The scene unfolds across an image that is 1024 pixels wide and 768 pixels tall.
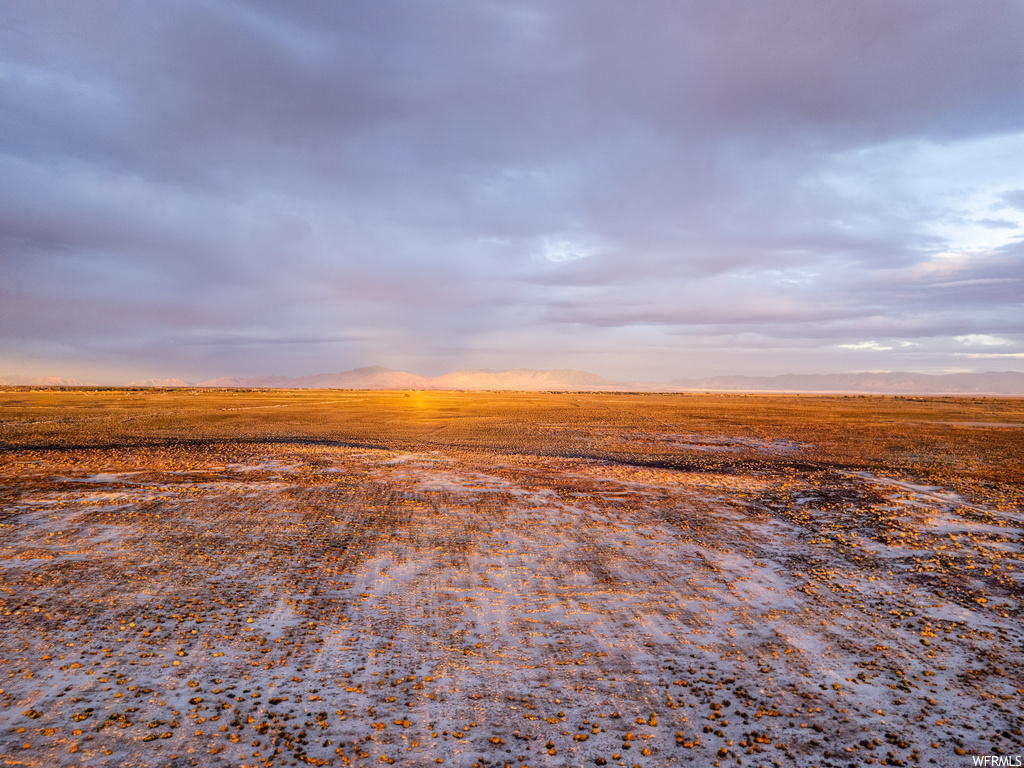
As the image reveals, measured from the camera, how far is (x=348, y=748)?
5184 millimetres

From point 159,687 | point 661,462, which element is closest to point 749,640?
point 159,687

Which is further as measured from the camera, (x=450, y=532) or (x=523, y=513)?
(x=523, y=513)

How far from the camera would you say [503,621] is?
795cm

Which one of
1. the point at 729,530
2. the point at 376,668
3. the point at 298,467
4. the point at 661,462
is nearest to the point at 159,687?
the point at 376,668

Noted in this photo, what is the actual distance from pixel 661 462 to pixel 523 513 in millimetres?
10581

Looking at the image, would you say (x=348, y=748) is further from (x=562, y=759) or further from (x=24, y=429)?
(x=24, y=429)

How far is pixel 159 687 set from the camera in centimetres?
603

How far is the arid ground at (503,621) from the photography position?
5.40 m

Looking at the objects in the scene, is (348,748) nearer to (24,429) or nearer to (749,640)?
(749,640)

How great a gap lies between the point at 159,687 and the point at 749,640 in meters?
7.87

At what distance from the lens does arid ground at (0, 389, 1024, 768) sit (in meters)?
5.40

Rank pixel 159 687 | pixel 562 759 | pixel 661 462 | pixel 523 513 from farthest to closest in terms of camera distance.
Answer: pixel 661 462, pixel 523 513, pixel 159 687, pixel 562 759

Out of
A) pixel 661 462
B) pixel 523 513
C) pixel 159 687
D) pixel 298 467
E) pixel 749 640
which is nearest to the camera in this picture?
pixel 159 687

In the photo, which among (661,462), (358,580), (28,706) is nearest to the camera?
(28,706)
